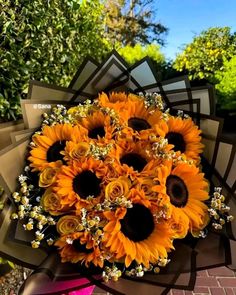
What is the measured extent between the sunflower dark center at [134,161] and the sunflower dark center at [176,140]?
0.61ft

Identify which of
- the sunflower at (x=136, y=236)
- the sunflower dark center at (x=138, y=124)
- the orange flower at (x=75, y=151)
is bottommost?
the sunflower at (x=136, y=236)

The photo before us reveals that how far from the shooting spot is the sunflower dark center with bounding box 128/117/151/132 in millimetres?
1438

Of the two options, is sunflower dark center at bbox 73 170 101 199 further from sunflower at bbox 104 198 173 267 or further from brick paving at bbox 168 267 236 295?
brick paving at bbox 168 267 236 295

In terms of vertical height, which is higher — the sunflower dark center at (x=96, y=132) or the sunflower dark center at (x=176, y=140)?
the sunflower dark center at (x=96, y=132)

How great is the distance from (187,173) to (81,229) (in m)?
0.38

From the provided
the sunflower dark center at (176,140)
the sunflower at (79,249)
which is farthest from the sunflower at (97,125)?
the sunflower at (79,249)

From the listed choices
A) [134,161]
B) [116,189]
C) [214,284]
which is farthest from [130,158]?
[214,284]

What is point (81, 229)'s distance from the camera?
Answer: 45.4 inches

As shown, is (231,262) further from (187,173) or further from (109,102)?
(109,102)

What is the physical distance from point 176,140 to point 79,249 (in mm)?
520

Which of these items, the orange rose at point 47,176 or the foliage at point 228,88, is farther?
the foliage at point 228,88

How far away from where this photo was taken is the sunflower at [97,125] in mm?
1385

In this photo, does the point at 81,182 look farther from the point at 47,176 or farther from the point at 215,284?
the point at 215,284

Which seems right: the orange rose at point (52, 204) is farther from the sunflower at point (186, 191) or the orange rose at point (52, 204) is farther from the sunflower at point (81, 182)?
the sunflower at point (186, 191)
